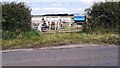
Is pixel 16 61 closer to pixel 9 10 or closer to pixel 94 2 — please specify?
pixel 9 10

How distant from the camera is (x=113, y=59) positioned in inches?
442

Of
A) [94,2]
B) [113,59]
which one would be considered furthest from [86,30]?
[113,59]

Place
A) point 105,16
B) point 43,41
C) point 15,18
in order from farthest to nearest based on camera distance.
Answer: point 105,16 < point 15,18 < point 43,41

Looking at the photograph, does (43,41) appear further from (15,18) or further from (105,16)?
(105,16)

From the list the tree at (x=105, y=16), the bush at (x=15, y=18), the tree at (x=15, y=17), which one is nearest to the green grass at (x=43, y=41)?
the bush at (x=15, y=18)

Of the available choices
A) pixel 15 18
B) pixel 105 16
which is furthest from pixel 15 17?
pixel 105 16

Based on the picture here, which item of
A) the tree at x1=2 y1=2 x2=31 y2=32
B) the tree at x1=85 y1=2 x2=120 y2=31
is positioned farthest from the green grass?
the tree at x1=85 y1=2 x2=120 y2=31

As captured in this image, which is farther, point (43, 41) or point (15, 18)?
point (15, 18)

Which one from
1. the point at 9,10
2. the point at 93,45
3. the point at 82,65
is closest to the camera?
the point at 82,65

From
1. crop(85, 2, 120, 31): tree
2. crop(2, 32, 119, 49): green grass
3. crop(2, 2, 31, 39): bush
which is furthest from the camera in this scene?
crop(85, 2, 120, 31): tree

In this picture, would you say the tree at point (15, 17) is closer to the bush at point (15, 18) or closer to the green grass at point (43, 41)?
the bush at point (15, 18)

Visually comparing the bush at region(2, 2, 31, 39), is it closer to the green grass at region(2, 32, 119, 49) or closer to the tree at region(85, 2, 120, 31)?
the green grass at region(2, 32, 119, 49)

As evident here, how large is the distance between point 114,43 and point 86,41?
1437 millimetres

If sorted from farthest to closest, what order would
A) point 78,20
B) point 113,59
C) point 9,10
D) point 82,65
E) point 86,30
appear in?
point 78,20, point 86,30, point 9,10, point 113,59, point 82,65
